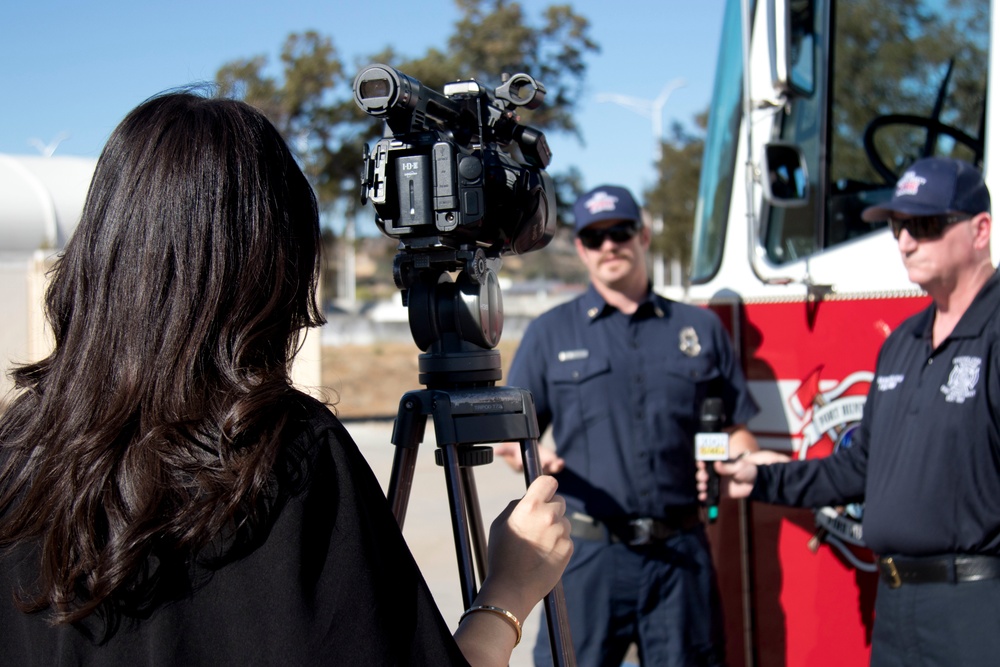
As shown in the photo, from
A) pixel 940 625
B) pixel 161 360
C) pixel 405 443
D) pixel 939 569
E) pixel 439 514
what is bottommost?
pixel 439 514

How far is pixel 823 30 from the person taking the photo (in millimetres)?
3037

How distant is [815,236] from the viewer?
9.83 ft

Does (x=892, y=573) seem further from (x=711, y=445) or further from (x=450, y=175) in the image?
(x=450, y=175)

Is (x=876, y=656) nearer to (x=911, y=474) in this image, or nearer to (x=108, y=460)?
(x=911, y=474)

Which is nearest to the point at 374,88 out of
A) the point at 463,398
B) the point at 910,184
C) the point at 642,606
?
the point at 463,398

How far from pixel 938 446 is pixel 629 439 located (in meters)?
0.93

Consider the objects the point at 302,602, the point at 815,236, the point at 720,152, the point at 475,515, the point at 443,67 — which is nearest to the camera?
the point at 302,602

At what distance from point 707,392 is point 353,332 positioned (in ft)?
71.3

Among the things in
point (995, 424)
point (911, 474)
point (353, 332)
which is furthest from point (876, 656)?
point (353, 332)

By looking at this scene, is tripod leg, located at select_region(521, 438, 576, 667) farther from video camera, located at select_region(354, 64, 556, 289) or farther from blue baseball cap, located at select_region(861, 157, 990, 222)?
blue baseball cap, located at select_region(861, 157, 990, 222)

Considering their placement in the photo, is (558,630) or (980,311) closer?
(558,630)

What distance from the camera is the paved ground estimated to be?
4965mm

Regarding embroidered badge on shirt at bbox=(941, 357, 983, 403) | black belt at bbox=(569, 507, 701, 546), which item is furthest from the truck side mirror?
black belt at bbox=(569, 507, 701, 546)

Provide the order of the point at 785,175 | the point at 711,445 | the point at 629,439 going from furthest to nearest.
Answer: the point at 629,439
the point at 785,175
the point at 711,445
